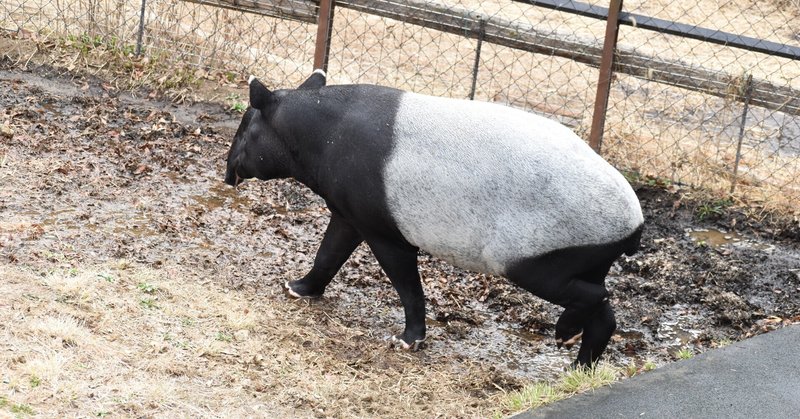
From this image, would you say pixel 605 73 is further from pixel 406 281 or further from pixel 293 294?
pixel 293 294

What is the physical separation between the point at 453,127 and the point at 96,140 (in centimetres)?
405

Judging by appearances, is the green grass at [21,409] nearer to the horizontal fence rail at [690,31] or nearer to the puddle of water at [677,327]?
the puddle of water at [677,327]

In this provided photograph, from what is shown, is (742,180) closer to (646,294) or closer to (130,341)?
(646,294)

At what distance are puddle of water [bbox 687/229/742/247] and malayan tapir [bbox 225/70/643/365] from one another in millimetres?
2692

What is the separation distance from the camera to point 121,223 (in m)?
7.30

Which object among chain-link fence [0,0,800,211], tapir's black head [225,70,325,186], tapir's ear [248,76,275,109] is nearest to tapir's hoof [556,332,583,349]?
tapir's black head [225,70,325,186]

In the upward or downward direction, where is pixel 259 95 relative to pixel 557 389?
upward

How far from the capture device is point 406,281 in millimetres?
6223

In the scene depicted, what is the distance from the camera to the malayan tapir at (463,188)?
5.45m

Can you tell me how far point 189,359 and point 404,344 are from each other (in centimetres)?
133

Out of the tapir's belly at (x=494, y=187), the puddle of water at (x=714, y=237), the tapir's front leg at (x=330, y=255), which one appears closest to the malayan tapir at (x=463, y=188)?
the tapir's belly at (x=494, y=187)

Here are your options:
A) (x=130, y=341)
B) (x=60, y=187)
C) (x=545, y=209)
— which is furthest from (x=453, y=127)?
(x=60, y=187)

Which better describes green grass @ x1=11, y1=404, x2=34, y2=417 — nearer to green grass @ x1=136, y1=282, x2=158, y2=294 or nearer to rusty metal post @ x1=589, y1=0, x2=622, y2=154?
green grass @ x1=136, y1=282, x2=158, y2=294

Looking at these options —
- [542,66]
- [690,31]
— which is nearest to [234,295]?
[690,31]
